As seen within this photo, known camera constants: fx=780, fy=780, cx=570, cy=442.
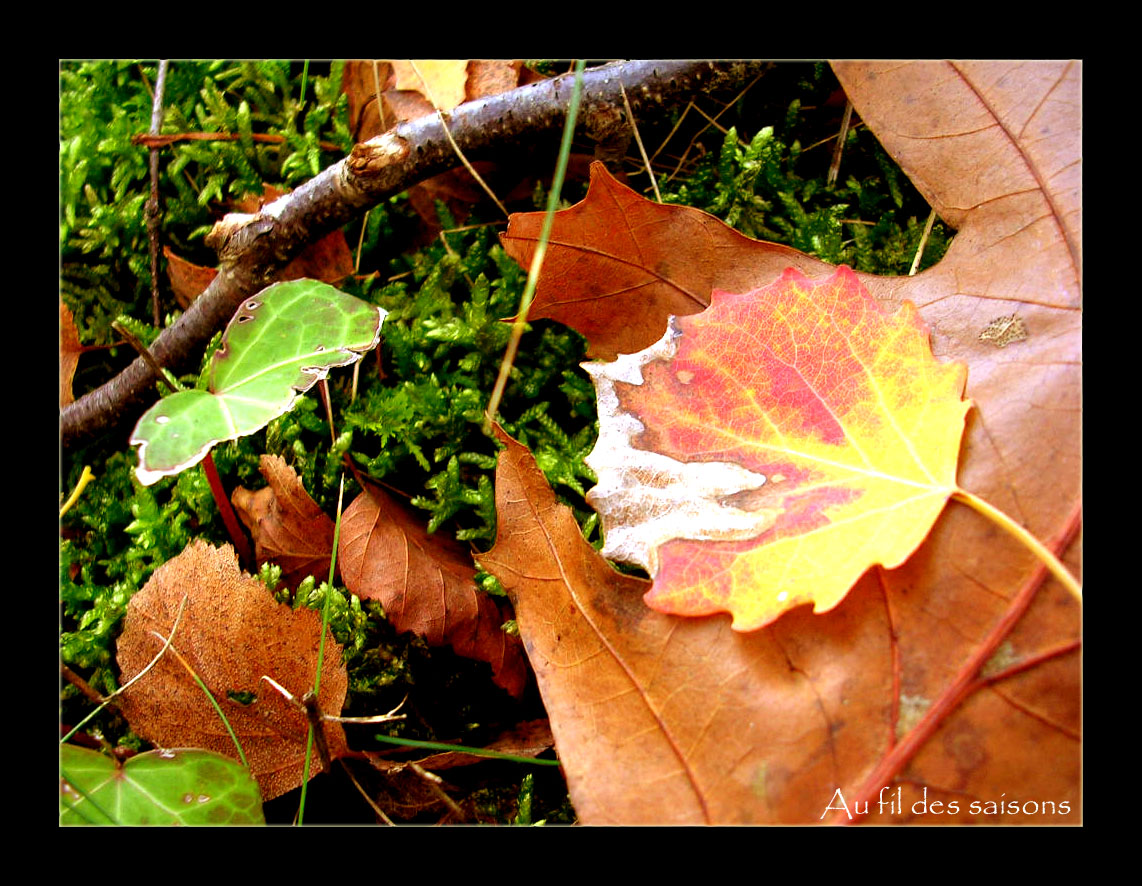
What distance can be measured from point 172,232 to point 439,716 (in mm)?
1143

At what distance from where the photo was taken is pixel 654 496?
1.07m

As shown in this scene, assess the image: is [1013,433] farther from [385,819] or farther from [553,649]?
[385,819]

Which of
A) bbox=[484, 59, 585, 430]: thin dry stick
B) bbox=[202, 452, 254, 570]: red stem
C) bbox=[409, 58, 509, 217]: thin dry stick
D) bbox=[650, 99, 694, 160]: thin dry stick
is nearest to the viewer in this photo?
bbox=[484, 59, 585, 430]: thin dry stick

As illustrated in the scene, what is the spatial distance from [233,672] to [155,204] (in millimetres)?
968

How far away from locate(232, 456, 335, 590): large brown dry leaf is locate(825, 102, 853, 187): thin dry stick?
1136mm

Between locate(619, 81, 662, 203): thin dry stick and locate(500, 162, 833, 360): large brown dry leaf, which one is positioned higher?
locate(619, 81, 662, 203): thin dry stick

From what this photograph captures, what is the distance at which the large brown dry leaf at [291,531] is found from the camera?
135 centimetres

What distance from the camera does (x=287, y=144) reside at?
5.34ft

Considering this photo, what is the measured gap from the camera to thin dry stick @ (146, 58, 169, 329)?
1581 millimetres

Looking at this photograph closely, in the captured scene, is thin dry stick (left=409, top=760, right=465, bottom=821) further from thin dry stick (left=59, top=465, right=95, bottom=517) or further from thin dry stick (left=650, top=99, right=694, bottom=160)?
thin dry stick (left=650, top=99, right=694, bottom=160)

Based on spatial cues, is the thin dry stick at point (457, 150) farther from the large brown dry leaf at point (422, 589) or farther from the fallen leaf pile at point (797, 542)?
the large brown dry leaf at point (422, 589)

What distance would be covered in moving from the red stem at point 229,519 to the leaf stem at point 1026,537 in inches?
44.0

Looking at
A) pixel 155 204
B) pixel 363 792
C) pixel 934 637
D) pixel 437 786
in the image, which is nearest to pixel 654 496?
pixel 934 637

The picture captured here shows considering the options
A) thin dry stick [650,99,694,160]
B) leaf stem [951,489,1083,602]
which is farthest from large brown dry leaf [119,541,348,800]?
thin dry stick [650,99,694,160]
